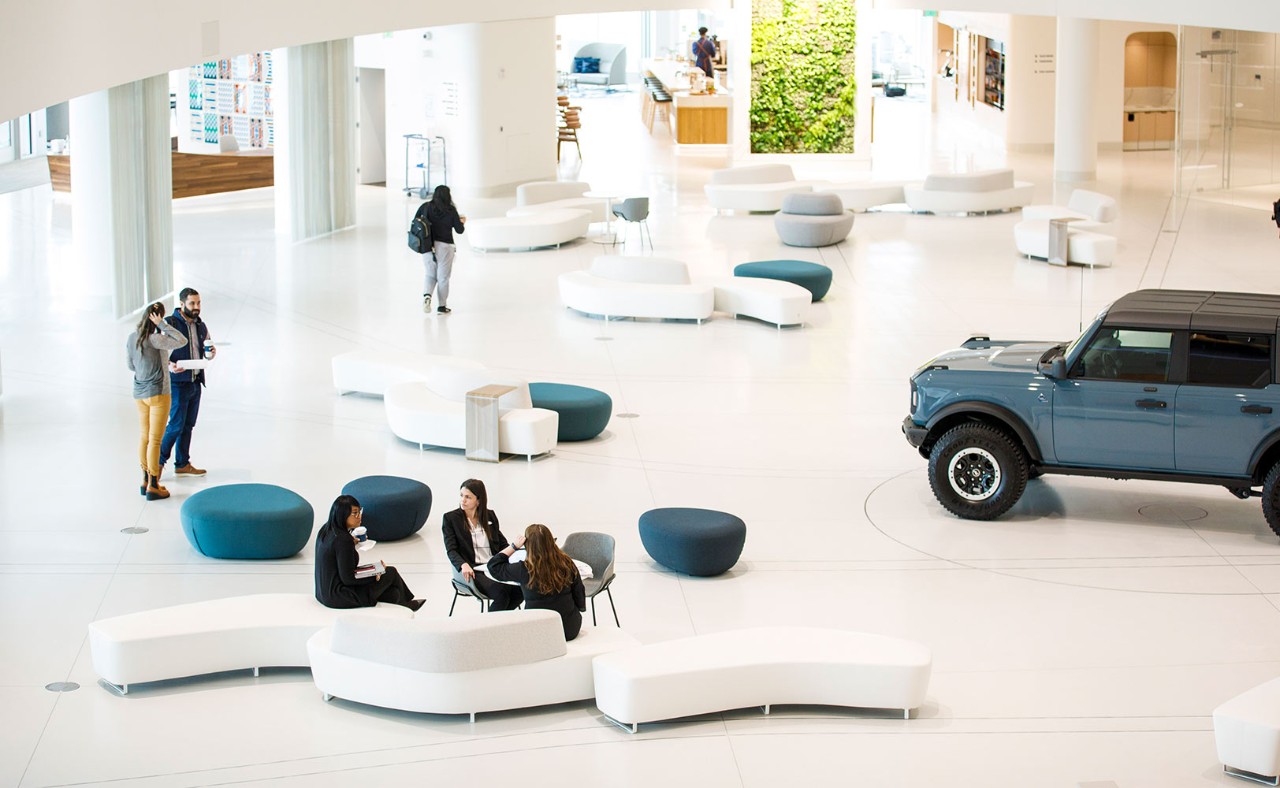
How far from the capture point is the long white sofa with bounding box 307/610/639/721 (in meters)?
8.40

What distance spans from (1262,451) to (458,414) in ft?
21.0

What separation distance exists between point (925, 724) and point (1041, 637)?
155 cm

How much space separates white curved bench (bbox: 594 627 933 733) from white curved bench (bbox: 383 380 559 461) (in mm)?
4787

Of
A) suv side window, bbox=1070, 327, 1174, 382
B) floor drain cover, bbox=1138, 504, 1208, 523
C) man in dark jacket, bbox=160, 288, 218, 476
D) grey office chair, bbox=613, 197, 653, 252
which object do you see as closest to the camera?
suv side window, bbox=1070, 327, 1174, 382

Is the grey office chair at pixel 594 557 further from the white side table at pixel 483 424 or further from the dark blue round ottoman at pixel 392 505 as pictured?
the white side table at pixel 483 424

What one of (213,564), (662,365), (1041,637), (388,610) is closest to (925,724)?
(1041,637)

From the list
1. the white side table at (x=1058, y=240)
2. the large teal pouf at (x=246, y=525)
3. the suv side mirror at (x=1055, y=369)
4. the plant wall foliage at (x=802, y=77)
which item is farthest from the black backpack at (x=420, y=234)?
the plant wall foliage at (x=802, y=77)

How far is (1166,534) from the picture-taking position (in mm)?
11625

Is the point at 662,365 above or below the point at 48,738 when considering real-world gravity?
above

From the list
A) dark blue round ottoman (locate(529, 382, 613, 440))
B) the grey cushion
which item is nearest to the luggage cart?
the grey cushion

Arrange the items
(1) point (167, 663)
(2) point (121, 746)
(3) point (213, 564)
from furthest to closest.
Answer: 1. (3) point (213, 564)
2. (1) point (167, 663)
3. (2) point (121, 746)

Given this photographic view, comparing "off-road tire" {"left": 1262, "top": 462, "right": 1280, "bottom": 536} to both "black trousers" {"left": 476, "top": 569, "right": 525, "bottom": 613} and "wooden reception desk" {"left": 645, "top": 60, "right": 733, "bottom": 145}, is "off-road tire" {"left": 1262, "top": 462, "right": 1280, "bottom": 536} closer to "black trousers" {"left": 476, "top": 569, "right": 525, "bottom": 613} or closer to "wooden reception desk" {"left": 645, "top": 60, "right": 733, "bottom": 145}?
"black trousers" {"left": 476, "top": 569, "right": 525, "bottom": 613}

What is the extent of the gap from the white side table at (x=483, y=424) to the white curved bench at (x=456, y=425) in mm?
103

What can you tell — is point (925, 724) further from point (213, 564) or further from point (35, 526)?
point (35, 526)
